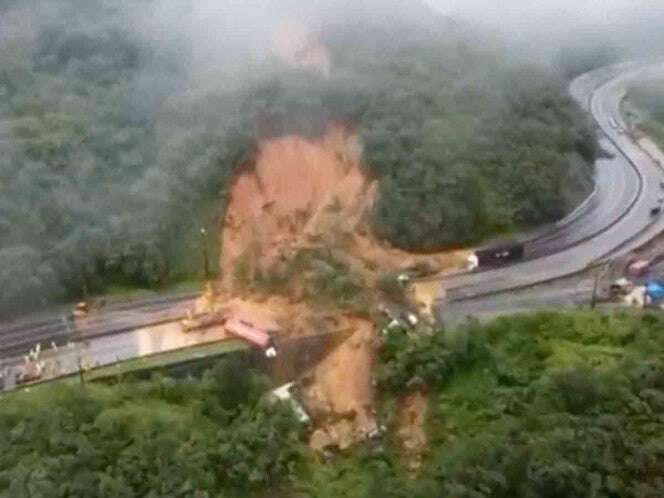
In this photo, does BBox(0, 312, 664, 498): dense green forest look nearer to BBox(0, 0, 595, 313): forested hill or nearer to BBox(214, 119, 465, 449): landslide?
BBox(214, 119, 465, 449): landslide

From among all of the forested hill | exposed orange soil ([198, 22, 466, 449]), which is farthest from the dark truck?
the forested hill


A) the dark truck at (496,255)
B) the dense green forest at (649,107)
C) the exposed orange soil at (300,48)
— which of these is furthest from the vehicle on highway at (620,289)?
the dense green forest at (649,107)

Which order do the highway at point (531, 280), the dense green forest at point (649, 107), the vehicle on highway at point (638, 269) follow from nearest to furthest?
the highway at point (531, 280) → the vehicle on highway at point (638, 269) → the dense green forest at point (649, 107)

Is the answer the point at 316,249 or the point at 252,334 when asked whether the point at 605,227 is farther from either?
the point at 252,334

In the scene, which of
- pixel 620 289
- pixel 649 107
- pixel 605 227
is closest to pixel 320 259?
pixel 620 289

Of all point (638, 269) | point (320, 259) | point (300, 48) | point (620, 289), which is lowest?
point (620, 289)

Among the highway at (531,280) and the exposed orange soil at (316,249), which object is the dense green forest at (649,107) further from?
the exposed orange soil at (316,249)
